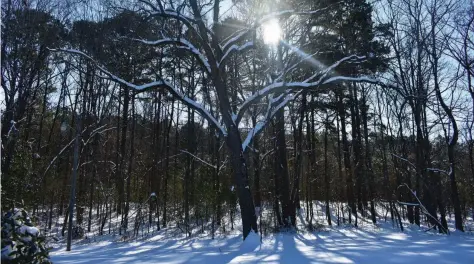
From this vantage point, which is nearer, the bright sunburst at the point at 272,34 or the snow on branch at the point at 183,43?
the snow on branch at the point at 183,43

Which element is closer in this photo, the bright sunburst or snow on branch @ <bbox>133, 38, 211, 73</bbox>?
snow on branch @ <bbox>133, 38, 211, 73</bbox>

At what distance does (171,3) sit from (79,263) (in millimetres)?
7468

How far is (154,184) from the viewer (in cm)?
1803

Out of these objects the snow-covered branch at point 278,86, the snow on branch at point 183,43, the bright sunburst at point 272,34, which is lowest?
the snow-covered branch at point 278,86

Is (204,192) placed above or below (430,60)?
below

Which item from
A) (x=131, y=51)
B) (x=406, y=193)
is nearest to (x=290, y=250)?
(x=131, y=51)

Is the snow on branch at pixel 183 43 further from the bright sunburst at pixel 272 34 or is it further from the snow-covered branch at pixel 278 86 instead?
the bright sunburst at pixel 272 34

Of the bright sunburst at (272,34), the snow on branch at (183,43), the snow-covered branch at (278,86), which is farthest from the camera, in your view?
the bright sunburst at (272,34)

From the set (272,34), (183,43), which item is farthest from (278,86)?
(272,34)

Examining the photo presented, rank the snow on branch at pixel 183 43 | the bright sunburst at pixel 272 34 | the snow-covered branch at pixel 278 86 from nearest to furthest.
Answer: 1. the snow-covered branch at pixel 278 86
2. the snow on branch at pixel 183 43
3. the bright sunburst at pixel 272 34

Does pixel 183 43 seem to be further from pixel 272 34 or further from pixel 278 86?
pixel 272 34

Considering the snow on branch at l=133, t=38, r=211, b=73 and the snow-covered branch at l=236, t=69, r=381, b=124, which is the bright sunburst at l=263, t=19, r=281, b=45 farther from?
the snow-covered branch at l=236, t=69, r=381, b=124

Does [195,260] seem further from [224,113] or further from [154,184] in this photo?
[154,184]

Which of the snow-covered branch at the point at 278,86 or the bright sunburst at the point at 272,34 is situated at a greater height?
the bright sunburst at the point at 272,34
